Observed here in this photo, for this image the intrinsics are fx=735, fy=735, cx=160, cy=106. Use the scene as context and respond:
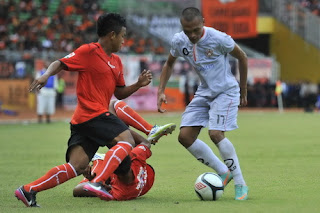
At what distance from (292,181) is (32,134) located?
12236 mm

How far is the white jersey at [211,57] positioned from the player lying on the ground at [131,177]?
0.97m

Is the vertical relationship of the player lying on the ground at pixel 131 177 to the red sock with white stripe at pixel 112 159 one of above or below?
below

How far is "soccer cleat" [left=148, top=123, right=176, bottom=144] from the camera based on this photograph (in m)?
8.08

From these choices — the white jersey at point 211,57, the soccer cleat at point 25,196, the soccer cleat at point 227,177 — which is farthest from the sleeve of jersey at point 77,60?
the soccer cleat at point 227,177

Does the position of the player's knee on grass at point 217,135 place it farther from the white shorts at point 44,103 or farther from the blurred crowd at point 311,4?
the blurred crowd at point 311,4

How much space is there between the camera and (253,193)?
836 centimetres

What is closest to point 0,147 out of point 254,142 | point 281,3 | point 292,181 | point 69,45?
point 254,142

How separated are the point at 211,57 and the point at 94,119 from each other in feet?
4.95

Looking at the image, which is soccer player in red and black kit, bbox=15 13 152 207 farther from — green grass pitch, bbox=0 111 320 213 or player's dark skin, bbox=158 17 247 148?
player's dark skin, bbox=158 17 247 148

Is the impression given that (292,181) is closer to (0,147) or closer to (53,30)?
(0,147)

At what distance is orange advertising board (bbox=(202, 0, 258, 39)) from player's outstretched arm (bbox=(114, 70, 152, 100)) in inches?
988

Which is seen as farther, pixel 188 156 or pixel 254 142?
pixel 254 142

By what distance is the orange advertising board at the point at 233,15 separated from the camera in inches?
1298

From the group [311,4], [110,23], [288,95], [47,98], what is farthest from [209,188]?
[311,4]
